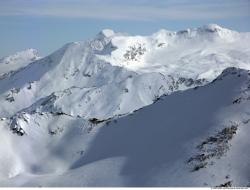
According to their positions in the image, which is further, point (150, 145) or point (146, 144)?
point (146, 144)

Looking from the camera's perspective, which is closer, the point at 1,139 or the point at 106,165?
the point at 106,165

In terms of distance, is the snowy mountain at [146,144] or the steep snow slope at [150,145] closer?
the steep snow slope at [150,145]

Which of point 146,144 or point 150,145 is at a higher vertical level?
point 150,145

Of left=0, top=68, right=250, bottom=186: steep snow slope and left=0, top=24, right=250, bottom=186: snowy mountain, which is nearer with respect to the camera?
left=0, top=68, right=250, bottom=186: steep snow slope

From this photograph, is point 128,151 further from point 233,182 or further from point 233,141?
Answer: point 233,182

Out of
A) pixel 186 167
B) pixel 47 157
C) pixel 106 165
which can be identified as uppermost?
pixel 186 167

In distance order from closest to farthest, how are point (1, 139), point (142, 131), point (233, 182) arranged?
point (233, 182), point (142, 131), point (1, 139)

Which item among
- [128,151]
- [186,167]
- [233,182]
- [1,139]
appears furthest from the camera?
[1,139]

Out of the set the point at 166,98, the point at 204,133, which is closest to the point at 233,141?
the point at 204,133
